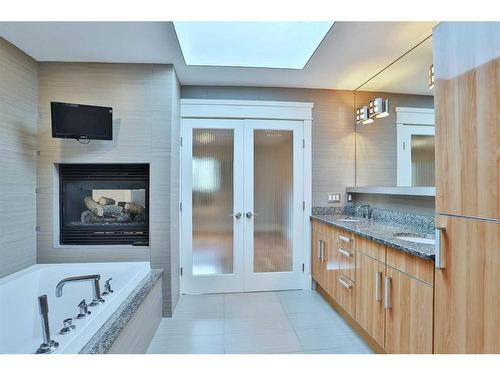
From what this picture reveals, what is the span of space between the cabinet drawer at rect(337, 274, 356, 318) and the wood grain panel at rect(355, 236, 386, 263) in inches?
14.1

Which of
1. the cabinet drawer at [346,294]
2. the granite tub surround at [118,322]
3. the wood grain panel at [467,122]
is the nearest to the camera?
the wood grain panel at [467,122]

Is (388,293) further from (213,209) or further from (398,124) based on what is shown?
(213,209)

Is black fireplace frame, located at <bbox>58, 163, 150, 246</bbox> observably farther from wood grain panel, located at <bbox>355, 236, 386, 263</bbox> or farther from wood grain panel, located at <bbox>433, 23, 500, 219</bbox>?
wood grain panel, located at <bbox>433, 23, 500, 219</bbox>

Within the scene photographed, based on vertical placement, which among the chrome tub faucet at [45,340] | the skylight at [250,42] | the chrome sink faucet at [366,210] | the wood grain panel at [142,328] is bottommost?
the wood grain panel at [142,328]

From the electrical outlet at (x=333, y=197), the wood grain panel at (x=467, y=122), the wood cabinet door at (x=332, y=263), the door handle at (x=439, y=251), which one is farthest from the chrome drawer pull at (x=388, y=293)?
the electrical outlet at (x=333, y=197)

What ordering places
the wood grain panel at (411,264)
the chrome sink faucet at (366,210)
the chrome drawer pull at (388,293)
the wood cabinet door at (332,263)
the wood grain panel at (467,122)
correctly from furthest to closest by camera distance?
the chrome sink faucet at (366,210) → the wood cabinet door at (332,263) → the chrome drawer pull at (388,293) → the wood grain panel at (411,264) → the wood grain panel at (467,122)

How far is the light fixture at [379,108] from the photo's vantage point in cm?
279

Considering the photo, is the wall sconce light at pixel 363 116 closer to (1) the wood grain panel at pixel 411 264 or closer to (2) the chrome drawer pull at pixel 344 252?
(2) the chrome drawer pull at pixel 344 252

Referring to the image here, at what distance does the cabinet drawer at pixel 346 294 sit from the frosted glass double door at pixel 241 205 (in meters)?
0.80

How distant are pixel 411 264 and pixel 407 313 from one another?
31 cm

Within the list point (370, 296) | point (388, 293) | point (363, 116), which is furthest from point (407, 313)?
point (363, 116)

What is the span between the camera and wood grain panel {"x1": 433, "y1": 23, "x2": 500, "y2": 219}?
1075mm

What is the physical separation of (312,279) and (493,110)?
261cm

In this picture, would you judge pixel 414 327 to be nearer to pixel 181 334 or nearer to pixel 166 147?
pixel 181 334
